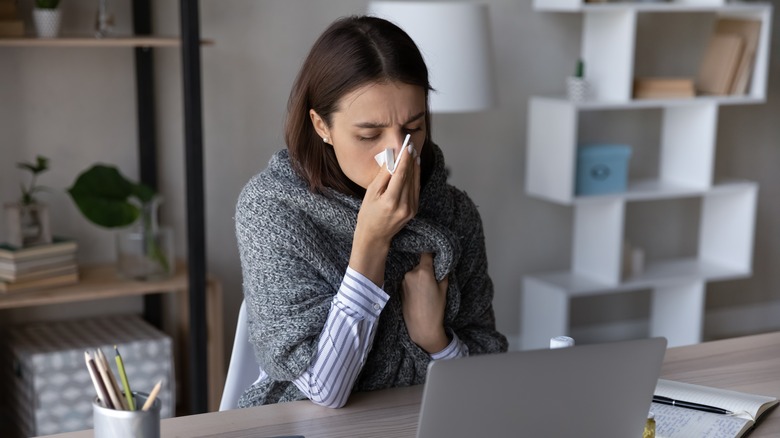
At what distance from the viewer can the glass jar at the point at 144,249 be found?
2883mm

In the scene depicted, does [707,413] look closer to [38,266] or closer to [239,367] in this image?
[239,367]

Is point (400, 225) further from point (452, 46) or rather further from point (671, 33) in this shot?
point (671, 33)

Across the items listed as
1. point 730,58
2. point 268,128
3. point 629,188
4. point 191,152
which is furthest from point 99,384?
point 730,58

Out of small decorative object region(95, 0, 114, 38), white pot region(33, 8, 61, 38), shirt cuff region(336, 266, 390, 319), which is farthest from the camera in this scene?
small decorative object region(95, 0, 114, 38)

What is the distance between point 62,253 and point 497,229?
64.0 inches

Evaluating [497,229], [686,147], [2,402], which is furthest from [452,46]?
[2,402]

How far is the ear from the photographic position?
5.24ft

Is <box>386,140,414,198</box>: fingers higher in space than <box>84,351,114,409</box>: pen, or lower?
higher

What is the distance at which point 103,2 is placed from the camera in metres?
→ 2.85

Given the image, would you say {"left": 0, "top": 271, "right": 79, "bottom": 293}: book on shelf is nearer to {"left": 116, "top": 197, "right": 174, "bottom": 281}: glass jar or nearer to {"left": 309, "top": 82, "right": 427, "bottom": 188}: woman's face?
{"left": 116, "top": 197, "right": 174, "bottom": 281}: glass jar

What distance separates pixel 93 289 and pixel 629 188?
194 cm

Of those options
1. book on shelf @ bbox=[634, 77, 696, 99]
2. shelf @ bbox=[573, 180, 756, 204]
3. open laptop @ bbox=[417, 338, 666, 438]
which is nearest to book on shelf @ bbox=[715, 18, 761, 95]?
book on shelf @ bbox=[634, 77, 696, 99]

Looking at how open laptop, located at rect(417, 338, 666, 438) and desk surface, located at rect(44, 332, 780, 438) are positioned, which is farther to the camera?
desk surface, located at rect(44, 332, 780, 438)

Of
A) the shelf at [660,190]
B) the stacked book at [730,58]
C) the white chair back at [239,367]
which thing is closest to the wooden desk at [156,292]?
the white chair back at [239,367]
